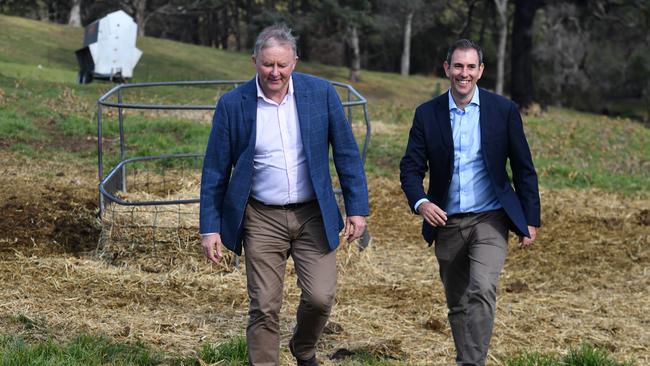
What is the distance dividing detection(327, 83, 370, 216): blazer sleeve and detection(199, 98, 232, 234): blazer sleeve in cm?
52

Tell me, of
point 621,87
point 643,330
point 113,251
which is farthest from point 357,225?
point 621,87

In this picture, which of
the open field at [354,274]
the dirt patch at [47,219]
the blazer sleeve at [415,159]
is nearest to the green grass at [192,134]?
the open field at [354,274]

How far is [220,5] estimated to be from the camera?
2067 inches

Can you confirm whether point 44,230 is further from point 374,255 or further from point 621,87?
point 621,87

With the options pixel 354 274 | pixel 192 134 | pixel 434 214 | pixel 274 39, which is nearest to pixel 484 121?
pixel 434 214

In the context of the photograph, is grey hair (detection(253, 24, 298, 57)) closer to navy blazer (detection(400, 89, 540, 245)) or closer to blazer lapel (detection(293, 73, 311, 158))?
blazer lapel (detection(293, 73, 311, 158))

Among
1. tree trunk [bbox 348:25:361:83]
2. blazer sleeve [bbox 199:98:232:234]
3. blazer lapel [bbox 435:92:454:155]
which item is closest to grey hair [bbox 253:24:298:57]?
blazer sleeve [bbox 199:98:232:234]

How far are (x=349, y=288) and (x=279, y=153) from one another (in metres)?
3.28

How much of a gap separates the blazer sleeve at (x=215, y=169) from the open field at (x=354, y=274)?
1.34 metres

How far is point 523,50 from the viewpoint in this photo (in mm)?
32281

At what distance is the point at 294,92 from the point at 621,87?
46795 mm

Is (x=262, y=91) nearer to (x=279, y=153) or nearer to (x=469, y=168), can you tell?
(x=279, y=153)

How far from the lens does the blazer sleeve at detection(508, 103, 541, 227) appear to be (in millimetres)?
5316

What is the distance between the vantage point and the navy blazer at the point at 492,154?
17.3ft
